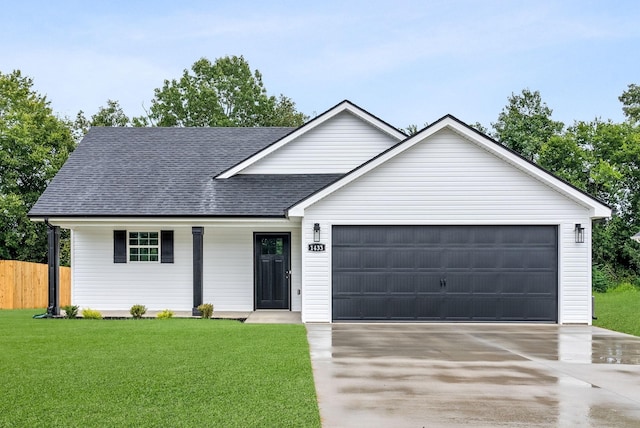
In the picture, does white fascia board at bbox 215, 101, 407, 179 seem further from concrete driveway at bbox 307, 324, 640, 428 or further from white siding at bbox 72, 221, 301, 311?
concrete driveway at bbox 307, 324, 640, 428

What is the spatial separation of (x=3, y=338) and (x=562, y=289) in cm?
1190

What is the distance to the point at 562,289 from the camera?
15312 mm

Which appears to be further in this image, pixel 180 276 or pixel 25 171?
pixel 25 171

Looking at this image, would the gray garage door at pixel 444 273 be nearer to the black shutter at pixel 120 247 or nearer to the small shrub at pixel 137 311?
the small shrub at pixel 137 311

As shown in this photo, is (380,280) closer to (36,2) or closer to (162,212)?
(162,212)

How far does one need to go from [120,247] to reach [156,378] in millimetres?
10736

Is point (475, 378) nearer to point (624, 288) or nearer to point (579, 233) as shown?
point (579, 233)

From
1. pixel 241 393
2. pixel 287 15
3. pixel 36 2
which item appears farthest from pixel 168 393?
pixel 287 15


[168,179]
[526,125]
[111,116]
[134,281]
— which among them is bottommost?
[134,281]

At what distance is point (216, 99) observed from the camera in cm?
4250

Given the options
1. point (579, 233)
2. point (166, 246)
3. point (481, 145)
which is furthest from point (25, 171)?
point (579, 233)

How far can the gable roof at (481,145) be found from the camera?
1498 cm

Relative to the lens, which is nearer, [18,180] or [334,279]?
[334,279]

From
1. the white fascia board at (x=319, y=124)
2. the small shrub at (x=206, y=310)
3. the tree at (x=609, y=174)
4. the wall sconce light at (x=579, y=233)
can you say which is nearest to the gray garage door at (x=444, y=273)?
the wall sconce light at (x=579, y=233)
